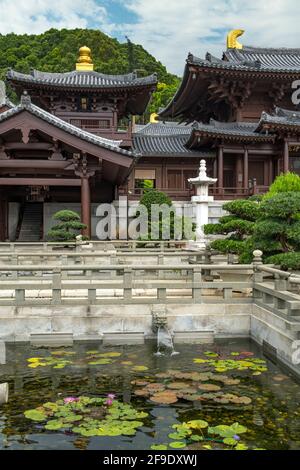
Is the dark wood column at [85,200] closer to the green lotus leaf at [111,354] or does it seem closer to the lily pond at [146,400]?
the lily pond at [146,400]

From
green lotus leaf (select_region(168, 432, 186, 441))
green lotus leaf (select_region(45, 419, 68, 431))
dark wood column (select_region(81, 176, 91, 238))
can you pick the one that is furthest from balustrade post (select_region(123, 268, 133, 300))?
dark wood column (select_region(81, 176, 91, 238))

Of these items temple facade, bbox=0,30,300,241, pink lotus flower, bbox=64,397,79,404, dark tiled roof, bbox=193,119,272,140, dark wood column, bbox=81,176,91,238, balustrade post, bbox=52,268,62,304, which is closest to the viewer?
pink lotus flower, bbox=64,397,79,404

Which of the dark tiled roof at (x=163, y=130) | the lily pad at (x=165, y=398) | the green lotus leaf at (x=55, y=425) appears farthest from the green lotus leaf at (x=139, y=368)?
the dark tiled roof at (x=163, y=130)

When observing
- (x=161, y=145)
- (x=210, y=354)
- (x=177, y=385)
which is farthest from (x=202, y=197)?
(x=177, y=385)

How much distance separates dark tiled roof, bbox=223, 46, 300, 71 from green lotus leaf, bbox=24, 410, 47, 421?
27.4 m

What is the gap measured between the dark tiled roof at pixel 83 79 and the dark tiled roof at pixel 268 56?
→ 6.57m

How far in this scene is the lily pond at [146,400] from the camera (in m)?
5.75

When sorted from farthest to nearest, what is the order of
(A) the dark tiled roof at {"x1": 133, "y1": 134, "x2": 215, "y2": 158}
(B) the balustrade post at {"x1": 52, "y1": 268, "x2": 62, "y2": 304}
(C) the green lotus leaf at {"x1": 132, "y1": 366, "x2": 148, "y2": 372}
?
(A) the dark tiled roof at {"x1": 133, "y1": 134, "x2": 215, "y2": 158} → (B) the balustrade post at {"x1": 52, "y1": 268, "x2": 62, "y2": 304} → (C) the green lotus leaf at {"x1": 132, "y1": 366, "x2": 148, "y2": 372}

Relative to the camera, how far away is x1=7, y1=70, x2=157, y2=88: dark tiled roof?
2666 centimetres

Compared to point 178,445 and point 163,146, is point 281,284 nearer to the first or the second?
point 178,445

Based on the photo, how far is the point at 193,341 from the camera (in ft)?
33.2

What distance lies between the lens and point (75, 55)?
6581cm

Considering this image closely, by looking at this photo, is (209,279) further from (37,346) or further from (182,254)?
(37,346)

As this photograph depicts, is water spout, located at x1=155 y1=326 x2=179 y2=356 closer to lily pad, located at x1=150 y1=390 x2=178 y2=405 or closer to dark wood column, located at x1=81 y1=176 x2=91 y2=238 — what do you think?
lily pad, located at x1=150 y1=390 x2=178 y2=405
